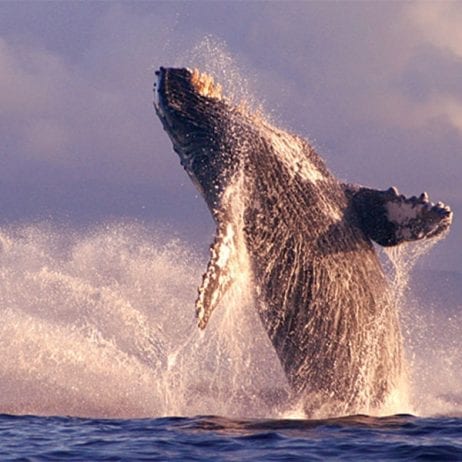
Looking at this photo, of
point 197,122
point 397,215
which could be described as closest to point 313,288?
point 397,215

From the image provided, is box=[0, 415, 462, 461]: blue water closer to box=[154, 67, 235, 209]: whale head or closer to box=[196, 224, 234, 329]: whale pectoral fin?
box=[196, 224, 234, 329]: whale pectoral fin

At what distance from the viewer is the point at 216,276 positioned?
15938 mm

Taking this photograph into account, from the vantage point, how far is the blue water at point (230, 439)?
45.5 ft

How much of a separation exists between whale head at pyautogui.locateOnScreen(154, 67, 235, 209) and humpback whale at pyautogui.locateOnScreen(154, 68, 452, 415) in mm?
17

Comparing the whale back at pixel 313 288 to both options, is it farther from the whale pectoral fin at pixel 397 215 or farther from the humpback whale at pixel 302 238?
the whale pectoral fin at pixel 397 215

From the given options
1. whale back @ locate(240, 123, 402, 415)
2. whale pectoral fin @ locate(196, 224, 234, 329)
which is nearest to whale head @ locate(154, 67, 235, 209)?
whale back @ locate(240, 123, 402, 415)

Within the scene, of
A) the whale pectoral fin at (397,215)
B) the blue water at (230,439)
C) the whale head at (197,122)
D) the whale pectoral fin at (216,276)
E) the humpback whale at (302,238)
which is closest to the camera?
the blue water at (230,439)

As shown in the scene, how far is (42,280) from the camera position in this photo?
25.2 meters

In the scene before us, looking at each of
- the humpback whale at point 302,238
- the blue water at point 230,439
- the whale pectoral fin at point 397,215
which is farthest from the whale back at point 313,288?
the blue water at point 230,439

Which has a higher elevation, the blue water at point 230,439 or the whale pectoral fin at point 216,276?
the whale pectoral fin at point 216,276

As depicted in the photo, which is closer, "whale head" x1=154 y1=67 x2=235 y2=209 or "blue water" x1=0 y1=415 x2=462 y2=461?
"blue water" x1=0 y1=415 x2=462 y2=461

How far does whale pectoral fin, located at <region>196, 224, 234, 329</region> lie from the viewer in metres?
15.4

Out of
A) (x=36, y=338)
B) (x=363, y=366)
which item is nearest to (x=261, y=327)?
(x=363, y=366)

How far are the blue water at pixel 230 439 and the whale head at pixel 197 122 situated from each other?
3939 millimetres
